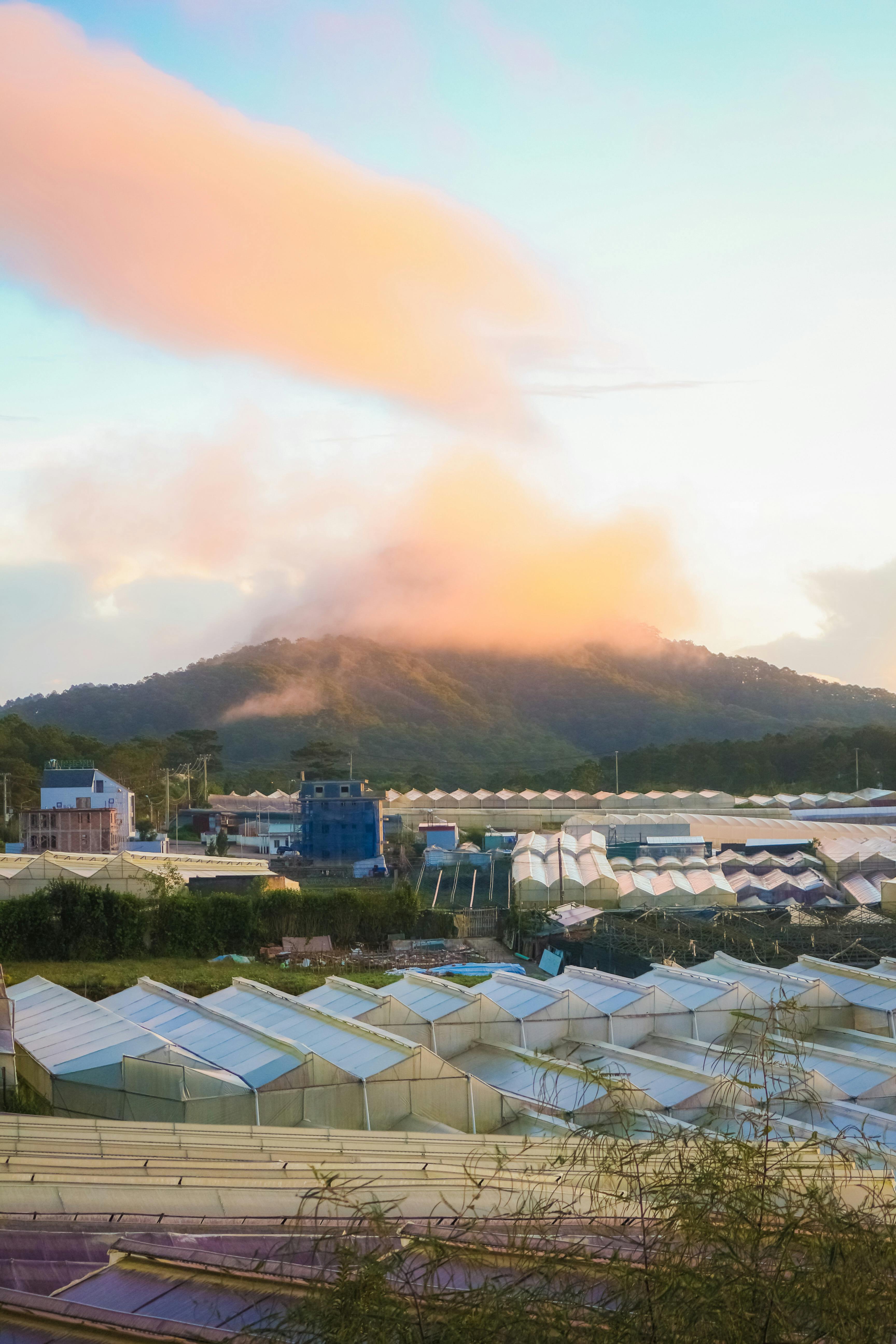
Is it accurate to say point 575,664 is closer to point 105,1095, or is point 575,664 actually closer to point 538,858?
point 538,858

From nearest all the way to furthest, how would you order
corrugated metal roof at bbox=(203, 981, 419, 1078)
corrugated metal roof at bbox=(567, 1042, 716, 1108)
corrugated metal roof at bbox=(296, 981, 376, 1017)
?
corrugated metal roof at bbox=(203, 981, 419, 1078), corrugated metal roof at bbox=(567, 1042, 716, 1108), corrugated metal roof at bbox=(296, 981, 376, 1017)

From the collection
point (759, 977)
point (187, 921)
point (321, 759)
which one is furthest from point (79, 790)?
point (321, 759)

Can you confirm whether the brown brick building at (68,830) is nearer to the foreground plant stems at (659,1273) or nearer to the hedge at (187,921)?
the hedge at (187,921)

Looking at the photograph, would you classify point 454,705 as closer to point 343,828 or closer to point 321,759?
point 321,759

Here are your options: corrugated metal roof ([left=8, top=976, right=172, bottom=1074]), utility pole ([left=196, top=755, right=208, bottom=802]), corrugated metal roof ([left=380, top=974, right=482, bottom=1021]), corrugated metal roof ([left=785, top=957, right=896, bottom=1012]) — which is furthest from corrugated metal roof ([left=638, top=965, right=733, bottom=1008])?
utility pole ([left=196, top=755, right=208, bottom=802])

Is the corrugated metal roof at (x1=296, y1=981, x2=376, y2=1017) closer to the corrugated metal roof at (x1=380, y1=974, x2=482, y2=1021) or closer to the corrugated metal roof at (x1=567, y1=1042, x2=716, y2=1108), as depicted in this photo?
the corrugated metal roof at (x1=380, y1=974, x2=482, y2=1021)

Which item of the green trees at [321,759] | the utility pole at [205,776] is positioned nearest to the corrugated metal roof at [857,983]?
the utility pole at [205,776]
